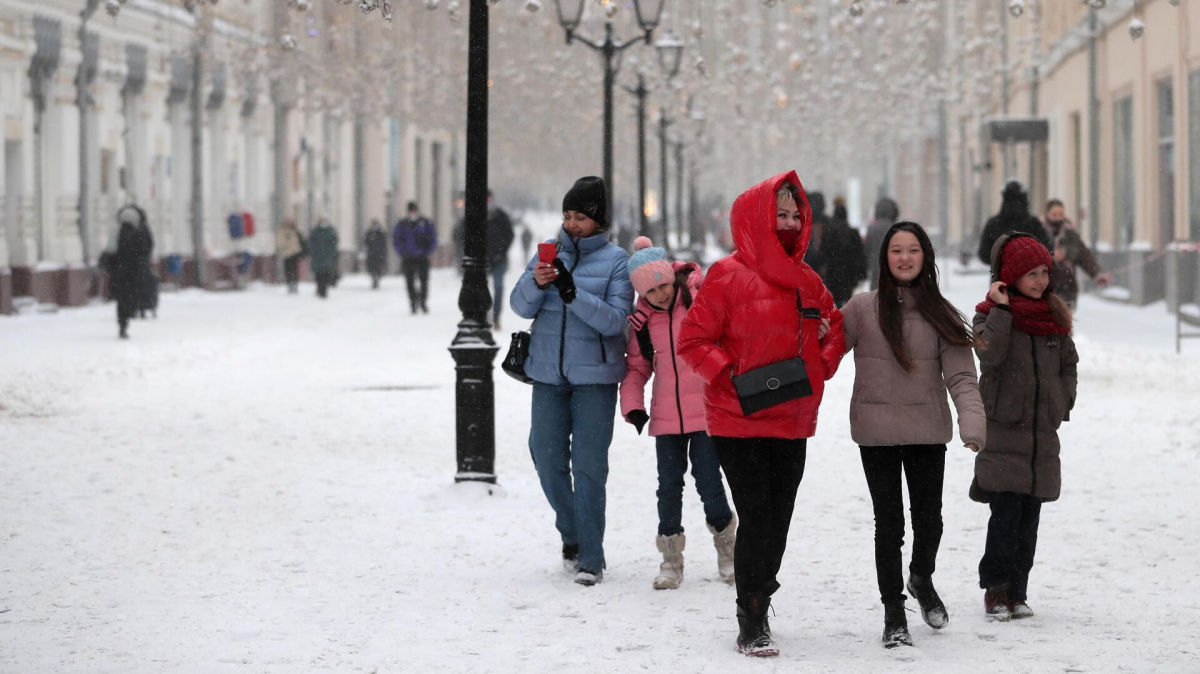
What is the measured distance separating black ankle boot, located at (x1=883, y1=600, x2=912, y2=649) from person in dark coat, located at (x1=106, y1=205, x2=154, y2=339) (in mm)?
18260

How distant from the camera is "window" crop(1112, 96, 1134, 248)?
31.9m

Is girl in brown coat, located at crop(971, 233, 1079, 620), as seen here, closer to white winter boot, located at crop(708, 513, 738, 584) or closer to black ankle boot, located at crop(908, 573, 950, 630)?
black ankle boot, located at crop(908, 573, 950, 630)

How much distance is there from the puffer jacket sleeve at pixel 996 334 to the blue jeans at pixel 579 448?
1.66 m

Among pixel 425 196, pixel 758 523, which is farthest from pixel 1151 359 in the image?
pixel 425 196

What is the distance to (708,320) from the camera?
6.93 meters

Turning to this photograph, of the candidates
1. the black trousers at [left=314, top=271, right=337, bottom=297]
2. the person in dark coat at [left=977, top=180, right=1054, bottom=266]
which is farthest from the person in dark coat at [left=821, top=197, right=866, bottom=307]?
the black trousers at [left=314, top=271, right=337, bottom=297]

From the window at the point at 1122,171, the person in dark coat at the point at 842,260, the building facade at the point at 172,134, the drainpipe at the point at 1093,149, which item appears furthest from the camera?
the drainpipe at the point at 1093,149

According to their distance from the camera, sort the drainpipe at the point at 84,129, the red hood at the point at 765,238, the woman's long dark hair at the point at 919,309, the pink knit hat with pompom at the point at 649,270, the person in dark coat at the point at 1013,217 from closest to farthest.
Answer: the red hood at the point at 765,238
the woman's long dark hair at the point at 919,309
the pink knit hat with pompom at the point at 649,270
the person in dark coat at the point at 1013,217
the drainpipe at the point at 84,129

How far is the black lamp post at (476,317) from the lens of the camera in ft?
33.9

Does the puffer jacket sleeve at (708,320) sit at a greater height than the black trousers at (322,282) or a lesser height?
lesser

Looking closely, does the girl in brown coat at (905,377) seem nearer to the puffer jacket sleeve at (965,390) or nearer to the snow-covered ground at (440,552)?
the puffer jacket sleeve at (965,390)

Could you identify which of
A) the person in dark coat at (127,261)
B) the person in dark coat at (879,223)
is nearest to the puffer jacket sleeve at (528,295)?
the person in dark coat at (879,223)

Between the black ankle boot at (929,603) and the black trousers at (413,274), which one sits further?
the black trousers at (413,274)

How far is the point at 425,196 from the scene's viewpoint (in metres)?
66.1
